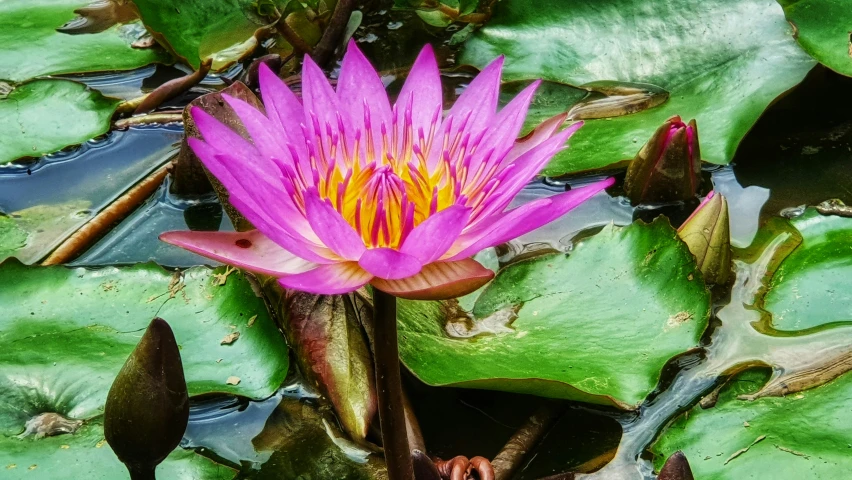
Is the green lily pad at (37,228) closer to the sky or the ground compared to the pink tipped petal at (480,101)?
closer to the ground

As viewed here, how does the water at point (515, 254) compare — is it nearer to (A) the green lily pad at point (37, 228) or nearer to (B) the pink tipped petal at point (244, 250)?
(A) the green lily pad at point (37, 228)

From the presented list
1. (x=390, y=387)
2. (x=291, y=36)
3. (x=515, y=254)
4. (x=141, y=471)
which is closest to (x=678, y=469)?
(x=390, y=387)

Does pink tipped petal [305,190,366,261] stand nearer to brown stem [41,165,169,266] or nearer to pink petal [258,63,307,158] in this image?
pink petal [258,63,307,158]

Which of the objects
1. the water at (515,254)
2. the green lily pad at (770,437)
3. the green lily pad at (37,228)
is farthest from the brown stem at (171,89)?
the green lily pad at (770,437)

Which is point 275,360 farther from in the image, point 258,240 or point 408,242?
point 408,242

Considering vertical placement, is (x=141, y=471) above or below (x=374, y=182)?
below

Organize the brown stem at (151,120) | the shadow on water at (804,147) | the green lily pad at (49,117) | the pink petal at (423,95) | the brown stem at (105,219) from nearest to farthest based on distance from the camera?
the pink petal at (423,95) < the brown stem at (105,219) < the shadow on water at (804,147) < the green lily pad at (49,117) < the brown stem at (151,120)

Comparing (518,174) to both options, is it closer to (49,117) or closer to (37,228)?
(37,228)

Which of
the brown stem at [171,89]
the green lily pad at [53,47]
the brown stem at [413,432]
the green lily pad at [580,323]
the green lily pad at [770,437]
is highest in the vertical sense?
the green lily pad at [53,47]
